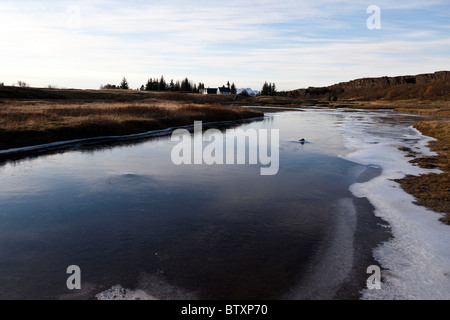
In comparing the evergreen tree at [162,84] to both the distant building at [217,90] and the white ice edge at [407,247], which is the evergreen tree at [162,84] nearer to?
the distant building at [217,90]

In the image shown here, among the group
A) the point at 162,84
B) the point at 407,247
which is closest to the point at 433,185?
the point at 407,247

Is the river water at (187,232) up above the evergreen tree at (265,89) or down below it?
below

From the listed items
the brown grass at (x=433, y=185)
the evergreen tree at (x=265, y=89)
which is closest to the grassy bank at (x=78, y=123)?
the brown grass at (x=433, y=185)

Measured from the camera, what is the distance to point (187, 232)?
322 inches

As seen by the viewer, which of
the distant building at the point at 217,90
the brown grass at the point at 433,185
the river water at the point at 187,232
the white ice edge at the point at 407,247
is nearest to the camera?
the white ice edge at the point at 407,247

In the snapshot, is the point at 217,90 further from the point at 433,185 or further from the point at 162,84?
the point at 433,185

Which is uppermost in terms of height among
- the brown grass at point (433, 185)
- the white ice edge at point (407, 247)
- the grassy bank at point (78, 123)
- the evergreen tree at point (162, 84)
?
the evergreen tree at point (162, 84)

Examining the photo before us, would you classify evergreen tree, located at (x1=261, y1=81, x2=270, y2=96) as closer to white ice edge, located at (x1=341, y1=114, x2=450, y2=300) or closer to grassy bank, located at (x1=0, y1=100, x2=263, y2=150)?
grassy bank, located at (x1=0, y1=100, x2=263, y2=150)

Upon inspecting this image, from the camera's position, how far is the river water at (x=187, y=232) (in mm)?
5902

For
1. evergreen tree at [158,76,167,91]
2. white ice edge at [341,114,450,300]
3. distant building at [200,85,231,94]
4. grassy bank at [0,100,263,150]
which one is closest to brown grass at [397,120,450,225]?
white ice edge at [341,114,450,300]

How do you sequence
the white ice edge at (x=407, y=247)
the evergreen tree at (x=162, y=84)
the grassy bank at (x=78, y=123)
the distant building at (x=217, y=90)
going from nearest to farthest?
the white ice edge at (x=407, y=247)
the grassy bank at (x=78, y=123)
the evergreen tree at (x=162, y=84)
the distant building at (x=217, y=90)
